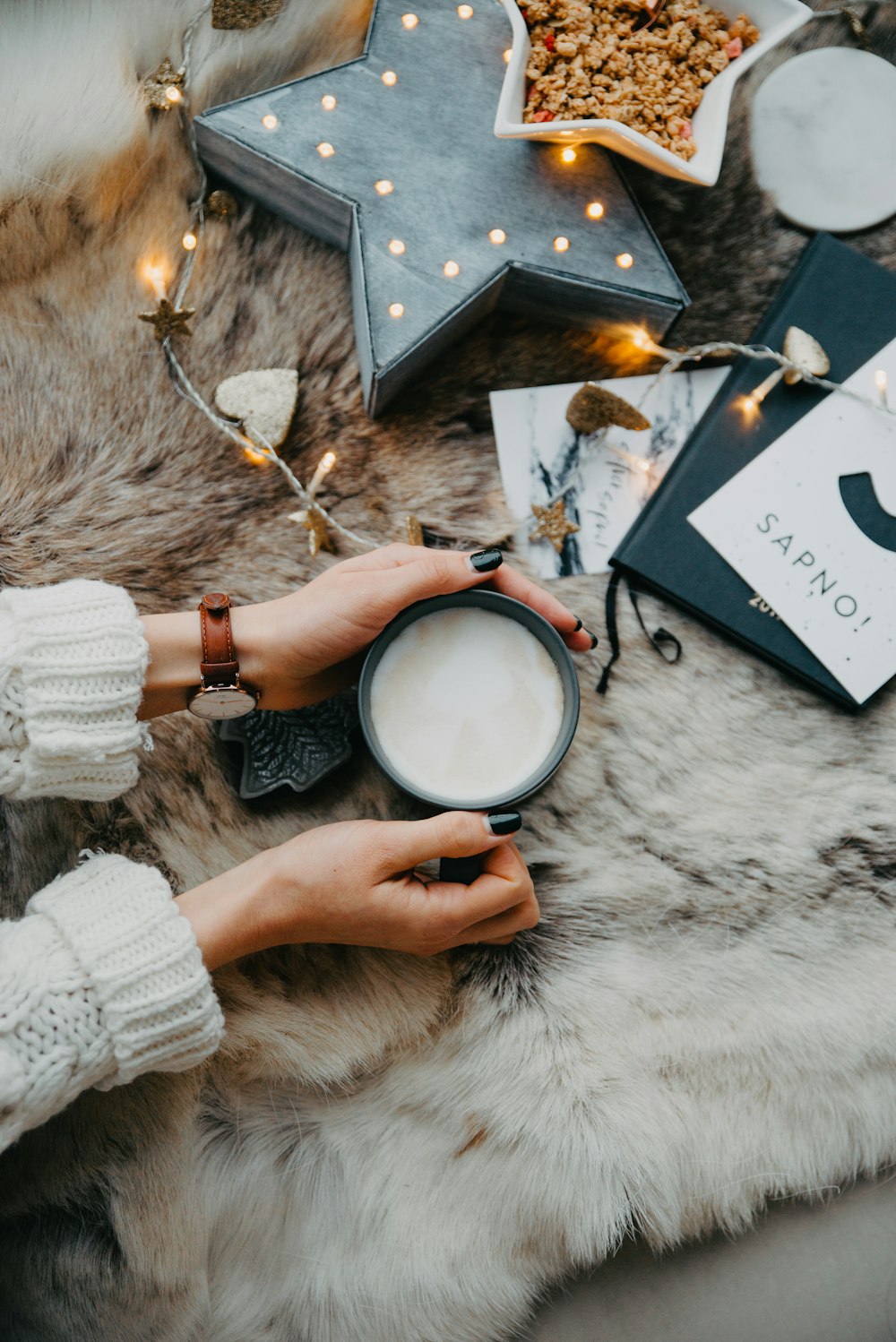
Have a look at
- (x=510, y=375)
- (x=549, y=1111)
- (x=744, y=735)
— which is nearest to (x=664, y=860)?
(x=744, y=735)

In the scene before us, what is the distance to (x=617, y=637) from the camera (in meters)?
0.87

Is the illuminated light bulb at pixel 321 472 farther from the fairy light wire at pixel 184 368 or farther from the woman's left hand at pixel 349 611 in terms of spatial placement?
the woman's left hand at pixel 349 611

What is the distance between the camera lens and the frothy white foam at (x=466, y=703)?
74 cm

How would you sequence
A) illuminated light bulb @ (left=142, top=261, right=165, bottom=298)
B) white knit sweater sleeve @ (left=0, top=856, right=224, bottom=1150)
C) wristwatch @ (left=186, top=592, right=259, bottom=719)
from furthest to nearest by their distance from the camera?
1. illuminated light bulb @ (left=142, top=261, right=165, bottom=298)
2. wristwatch @ (left=186, top=592, right=259, bottom=719)
3. white knit sweater sleeve @ (left=0, top=856, right=224, bottom=1150)

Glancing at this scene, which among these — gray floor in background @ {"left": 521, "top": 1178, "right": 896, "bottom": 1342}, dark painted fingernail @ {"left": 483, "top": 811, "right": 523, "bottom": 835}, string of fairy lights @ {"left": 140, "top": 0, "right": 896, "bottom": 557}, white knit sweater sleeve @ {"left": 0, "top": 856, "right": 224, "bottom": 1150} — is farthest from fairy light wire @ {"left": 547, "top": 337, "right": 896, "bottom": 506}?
gray floor in background @ {"left": 521, "top": 1178, "right": 896, "bottom": 1342}

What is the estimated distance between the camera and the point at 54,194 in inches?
33.1

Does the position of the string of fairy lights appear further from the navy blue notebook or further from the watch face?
the watch face

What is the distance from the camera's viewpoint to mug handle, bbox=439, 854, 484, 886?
746 millimetres

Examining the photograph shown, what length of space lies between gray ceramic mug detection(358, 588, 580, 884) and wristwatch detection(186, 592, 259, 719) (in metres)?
0.13

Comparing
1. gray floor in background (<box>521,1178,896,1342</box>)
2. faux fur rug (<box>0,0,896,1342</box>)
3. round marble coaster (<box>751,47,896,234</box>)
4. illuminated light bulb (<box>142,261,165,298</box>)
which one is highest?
round marble coaster (<box>751,47,896,234</box>)

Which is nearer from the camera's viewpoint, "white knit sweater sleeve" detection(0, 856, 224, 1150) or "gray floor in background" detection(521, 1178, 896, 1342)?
"white knit sweater sleeve" detection(0, 856, 224, 1150)

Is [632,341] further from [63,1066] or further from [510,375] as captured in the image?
[63,1066]

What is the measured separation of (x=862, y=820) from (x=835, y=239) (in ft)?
1.96

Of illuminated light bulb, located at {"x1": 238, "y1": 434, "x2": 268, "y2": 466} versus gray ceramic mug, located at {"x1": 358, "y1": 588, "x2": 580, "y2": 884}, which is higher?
illuminated light bulb, located at {"x1": 238, "y1": 434, "x2": 268, "y2": 466}
